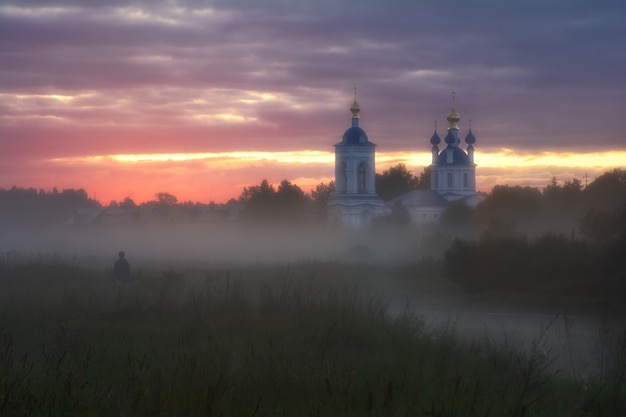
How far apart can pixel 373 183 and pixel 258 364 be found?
341 feet

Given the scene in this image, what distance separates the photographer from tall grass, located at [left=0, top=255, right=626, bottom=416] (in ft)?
27.9

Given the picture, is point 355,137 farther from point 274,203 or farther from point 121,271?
point 121,271

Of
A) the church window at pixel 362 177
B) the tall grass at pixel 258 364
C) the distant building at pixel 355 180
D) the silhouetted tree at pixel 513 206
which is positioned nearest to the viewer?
the tall grass at pixel 258 364

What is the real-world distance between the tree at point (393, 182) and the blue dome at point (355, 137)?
89.6 feet

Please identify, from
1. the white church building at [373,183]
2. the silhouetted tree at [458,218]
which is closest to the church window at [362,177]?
the white church building at [373,183]

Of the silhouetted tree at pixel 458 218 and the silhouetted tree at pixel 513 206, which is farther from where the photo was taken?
the silhouetted tree at pixel 458 218

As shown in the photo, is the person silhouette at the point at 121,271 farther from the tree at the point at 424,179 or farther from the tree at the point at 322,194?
the tree at the point at 424,179

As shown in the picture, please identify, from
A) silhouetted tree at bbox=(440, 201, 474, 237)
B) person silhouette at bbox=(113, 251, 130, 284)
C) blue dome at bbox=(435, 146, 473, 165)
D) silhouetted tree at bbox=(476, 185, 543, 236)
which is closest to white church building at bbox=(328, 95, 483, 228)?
blue dome at bbox=(435, 146, 473, 165)

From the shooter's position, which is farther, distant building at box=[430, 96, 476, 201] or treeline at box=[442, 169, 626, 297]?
distant building at box=[430, 96, 476, 201]

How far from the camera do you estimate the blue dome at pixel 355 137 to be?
11412 centimetres

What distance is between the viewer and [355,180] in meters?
113

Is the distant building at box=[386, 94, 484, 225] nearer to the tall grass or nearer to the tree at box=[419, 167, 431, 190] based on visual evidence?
the tree at box=[419, 167, 431, 190]

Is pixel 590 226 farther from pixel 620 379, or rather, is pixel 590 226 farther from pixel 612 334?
pixel 620 379

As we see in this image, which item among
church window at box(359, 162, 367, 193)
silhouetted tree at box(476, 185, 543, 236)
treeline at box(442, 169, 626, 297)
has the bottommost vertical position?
treeline at box(442, 169, 626, 297)
